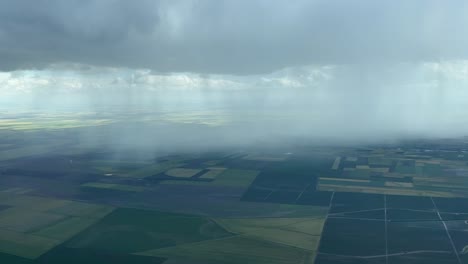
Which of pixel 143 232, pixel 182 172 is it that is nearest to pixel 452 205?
pixel 143 232

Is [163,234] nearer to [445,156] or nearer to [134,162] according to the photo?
[134,162]

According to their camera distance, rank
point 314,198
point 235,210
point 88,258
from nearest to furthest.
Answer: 1. point 88,258
2. point 235,210
3. point 314,198

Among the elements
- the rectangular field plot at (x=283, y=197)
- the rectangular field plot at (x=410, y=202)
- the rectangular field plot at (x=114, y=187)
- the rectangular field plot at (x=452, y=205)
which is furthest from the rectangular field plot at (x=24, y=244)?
the rectangular field plot at (x=452, y=205)

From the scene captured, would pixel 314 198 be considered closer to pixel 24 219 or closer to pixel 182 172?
pixel 182 172

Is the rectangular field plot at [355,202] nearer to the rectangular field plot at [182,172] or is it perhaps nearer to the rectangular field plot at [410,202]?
the rectangular field plot at [410,202]

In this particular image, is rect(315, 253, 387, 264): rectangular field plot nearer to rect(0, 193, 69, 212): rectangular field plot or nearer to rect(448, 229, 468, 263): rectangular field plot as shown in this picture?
rect(448, 229, 468, 263): rectangular field plot

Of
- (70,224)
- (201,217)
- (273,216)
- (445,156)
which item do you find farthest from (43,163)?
(445,156)

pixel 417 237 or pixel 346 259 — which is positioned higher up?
pixel 417 237

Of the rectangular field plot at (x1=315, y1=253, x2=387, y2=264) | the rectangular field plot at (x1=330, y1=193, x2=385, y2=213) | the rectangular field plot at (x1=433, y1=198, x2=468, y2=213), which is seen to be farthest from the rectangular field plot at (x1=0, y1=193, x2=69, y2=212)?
the rectangular field plot at (x1=433, y1=198, x2=468, y2=213)
